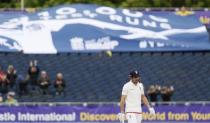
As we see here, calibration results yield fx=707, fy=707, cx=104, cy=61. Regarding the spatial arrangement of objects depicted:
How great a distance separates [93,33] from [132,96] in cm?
922

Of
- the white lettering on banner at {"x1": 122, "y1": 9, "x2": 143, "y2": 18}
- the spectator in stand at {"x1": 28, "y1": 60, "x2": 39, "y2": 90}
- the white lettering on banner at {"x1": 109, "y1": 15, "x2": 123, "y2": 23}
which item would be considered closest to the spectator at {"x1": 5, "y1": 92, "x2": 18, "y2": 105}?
the spectator in stand at {"x1": 28, "y1": 60, "x2": 39, "y2": 90}

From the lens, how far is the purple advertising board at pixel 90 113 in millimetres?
19969

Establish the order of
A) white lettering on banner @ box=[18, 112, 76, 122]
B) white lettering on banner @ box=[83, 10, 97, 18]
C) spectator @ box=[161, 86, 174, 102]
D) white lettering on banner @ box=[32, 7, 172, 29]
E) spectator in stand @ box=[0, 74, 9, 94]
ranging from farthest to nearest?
spectator in stand @ box=[0, 74, 9, 94], spectator @ box=[161, 86, 174, 102], white lettering on banner @ box=[83, 10, 97, 18], white lettering on banner @ box=[32, 7, 172, 29], white lettering on banner @ box=[18, 112, 76, 122]

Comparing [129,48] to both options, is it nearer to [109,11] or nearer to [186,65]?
[109,11]

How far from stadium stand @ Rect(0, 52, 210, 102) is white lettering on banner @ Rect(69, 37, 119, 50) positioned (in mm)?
3264

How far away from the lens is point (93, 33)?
846 inches

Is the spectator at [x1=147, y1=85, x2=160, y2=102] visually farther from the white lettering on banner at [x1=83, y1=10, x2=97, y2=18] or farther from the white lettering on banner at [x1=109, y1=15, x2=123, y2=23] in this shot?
the white lettering on banner at [x1=83, y1=10, x2=97, y2=18]

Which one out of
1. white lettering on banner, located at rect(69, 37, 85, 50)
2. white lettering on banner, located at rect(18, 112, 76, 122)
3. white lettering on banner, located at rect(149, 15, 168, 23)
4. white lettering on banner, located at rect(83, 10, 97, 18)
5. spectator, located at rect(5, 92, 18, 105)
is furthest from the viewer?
white lettering on banner, located at rect(149, 15, 168, 23)

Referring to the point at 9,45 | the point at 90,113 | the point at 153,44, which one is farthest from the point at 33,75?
the point at 153,44

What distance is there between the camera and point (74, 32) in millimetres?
21562

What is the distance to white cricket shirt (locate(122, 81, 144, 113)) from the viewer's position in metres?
12.4

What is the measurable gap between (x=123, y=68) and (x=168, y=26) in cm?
395

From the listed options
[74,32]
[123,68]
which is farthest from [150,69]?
[74,32]

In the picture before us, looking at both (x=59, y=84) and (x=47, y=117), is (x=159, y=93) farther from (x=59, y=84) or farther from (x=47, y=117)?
(x=47, y=117)
